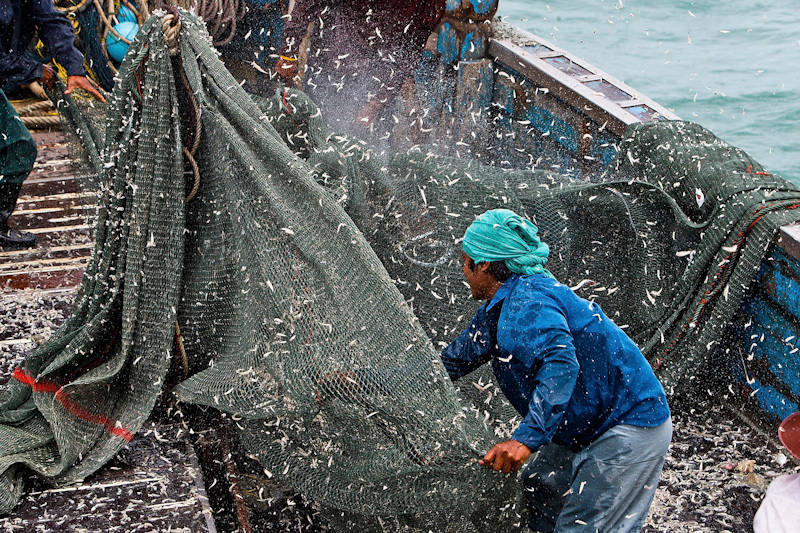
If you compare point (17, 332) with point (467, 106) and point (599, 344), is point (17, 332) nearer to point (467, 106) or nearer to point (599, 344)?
point (599, 344)

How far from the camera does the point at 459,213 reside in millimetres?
4070

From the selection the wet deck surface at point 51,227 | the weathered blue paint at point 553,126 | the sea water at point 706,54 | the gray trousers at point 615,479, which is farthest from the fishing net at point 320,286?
the sea water at point 706,54

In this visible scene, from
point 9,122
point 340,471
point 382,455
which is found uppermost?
point 9,122

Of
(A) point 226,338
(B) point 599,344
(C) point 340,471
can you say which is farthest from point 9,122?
(B) point 599,344

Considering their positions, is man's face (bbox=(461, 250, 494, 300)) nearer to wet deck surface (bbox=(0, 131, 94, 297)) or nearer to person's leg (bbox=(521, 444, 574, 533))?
person's leg (bbox=(521, 444, 574, 533))

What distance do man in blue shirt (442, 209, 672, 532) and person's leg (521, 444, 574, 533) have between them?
102 mm

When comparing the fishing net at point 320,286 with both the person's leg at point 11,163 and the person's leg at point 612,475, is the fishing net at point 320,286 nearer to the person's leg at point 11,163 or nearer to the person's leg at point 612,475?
the person's leg at point 612,475

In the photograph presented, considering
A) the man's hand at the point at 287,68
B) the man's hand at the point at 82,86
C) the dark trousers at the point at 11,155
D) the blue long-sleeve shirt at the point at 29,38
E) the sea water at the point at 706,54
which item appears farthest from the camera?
the sea water at the point at 706,54

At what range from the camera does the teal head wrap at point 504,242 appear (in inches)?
109

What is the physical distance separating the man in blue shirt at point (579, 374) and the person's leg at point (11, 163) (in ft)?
11.8

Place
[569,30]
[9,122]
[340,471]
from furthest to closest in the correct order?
[569,30] < [9,122] < [340,471]

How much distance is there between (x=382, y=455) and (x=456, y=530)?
426 millimetres

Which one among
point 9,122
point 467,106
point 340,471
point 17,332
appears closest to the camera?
point 340,471

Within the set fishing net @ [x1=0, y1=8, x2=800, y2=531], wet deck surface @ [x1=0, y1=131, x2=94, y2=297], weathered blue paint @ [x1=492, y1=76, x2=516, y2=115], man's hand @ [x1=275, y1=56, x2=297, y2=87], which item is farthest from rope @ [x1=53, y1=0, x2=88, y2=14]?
weathered blue paint @ [x1=492, y1=76, x2=516, y2=115]
